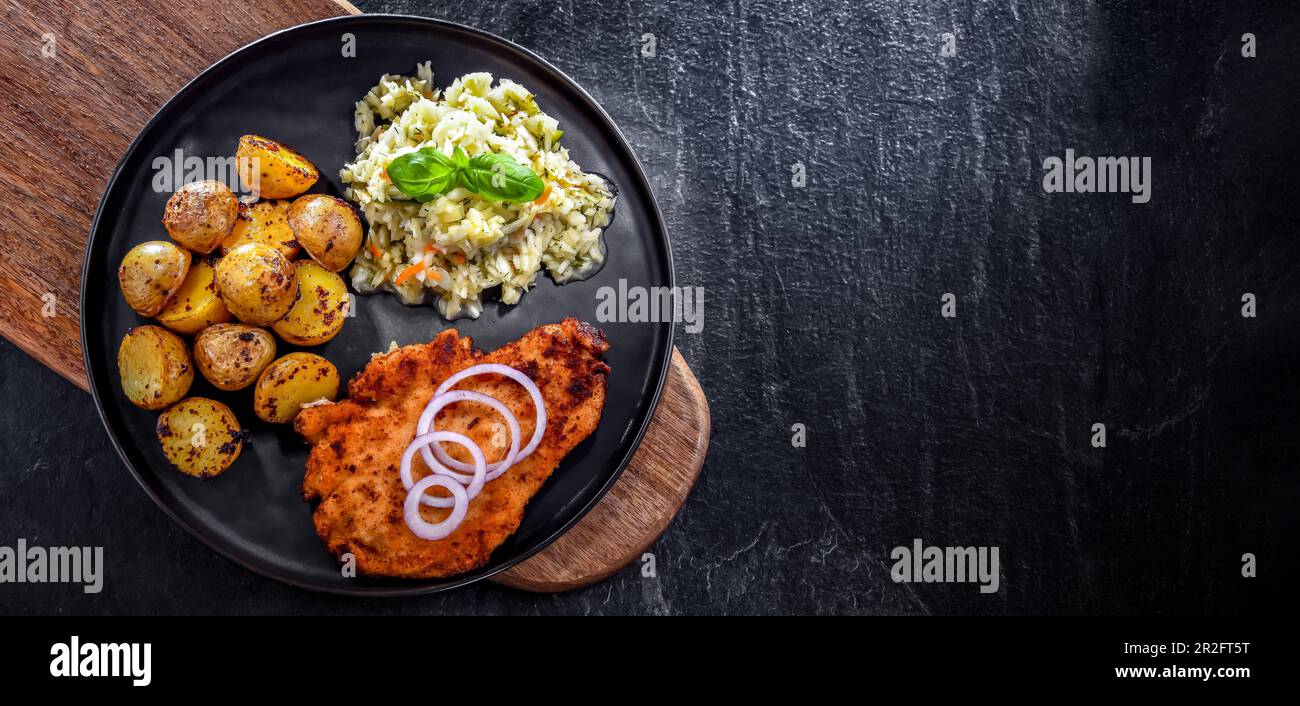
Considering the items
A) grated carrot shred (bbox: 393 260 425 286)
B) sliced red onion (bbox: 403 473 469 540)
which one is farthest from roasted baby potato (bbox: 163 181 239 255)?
sliced red onion (bbox: 403 473 469 540)

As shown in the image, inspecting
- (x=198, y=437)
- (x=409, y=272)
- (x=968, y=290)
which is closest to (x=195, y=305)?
(x=198, y=437)

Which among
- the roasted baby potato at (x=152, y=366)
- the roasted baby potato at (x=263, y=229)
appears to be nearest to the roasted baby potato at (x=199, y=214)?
the roasted baby potato at (x=263, y=229)

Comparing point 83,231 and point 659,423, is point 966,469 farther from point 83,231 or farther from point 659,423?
point 83,231

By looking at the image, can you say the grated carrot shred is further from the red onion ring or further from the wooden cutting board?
the wooden cutting board
